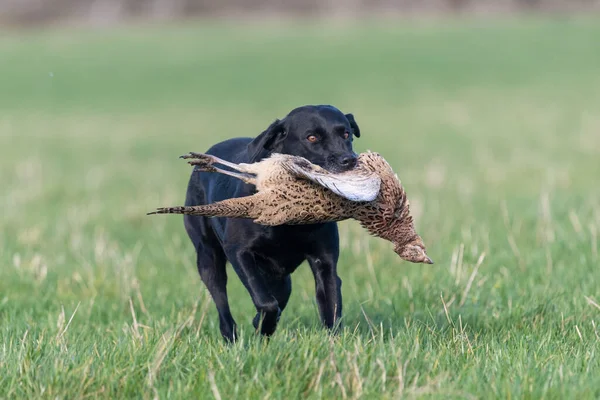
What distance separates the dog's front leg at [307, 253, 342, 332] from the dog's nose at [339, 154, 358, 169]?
622 mm

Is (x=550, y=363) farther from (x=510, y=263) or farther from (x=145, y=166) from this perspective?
(x=145, y=166)

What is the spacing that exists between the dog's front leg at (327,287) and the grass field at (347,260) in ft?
0.75

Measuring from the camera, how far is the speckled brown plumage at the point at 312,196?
4223 mm

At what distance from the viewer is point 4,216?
10.5 m

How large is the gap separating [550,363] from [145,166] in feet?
45.8

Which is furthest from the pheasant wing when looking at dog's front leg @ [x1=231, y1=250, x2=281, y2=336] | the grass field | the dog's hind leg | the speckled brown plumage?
the dog's hind leg

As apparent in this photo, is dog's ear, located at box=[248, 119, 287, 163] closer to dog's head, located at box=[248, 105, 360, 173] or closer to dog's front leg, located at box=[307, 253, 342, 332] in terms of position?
dog's head, located at box=[248, 105, 360, 173]

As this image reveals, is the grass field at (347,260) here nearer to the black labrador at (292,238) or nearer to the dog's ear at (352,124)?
the black labrador at (292,238)

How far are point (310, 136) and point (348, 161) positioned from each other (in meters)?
0.44

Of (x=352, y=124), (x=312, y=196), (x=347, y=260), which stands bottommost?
(x=347, y=260)

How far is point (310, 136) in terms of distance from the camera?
502 cm

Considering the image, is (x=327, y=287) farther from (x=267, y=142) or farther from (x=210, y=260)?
(x=210, y=260)

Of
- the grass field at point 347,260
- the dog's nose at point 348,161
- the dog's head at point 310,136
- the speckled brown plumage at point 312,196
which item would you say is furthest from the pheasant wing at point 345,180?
the grass field at point 347,260

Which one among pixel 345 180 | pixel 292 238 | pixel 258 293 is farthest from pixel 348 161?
pixel 258 293
